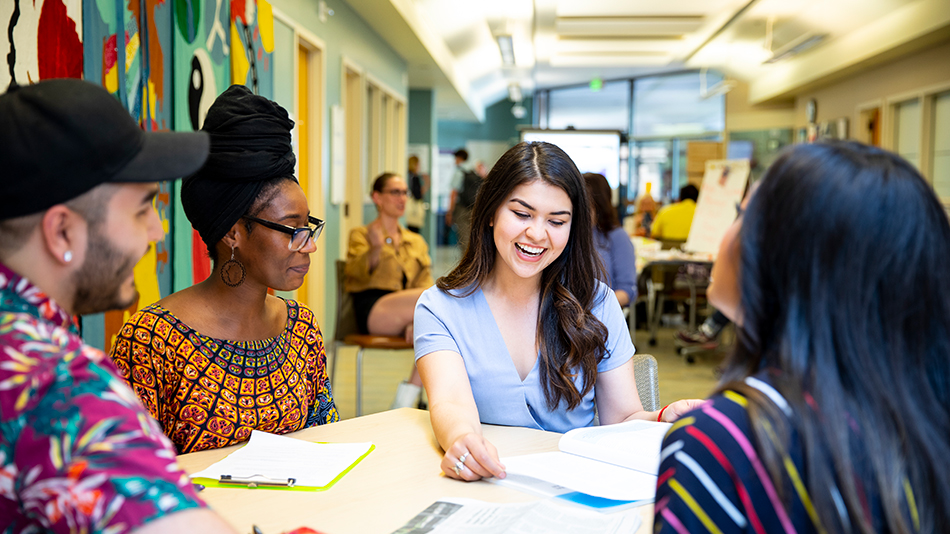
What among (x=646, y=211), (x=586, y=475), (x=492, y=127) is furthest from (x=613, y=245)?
(x=492, y=127)

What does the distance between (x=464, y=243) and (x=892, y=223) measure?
156 cm

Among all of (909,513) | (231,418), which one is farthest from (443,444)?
(909,513)

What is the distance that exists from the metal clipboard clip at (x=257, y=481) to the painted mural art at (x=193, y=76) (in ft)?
6.01

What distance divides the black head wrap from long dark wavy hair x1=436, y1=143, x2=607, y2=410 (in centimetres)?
55

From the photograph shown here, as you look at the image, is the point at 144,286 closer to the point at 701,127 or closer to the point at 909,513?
the point at 909,513

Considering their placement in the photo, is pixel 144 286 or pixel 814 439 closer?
pixel 814 439

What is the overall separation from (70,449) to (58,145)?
307 mm

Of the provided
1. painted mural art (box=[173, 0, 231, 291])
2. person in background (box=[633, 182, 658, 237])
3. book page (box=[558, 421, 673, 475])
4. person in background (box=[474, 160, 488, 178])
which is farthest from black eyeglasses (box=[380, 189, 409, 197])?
person in background (box=[474, 160, 488, 178])

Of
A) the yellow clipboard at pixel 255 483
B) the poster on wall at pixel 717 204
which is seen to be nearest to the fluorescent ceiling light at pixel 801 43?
the poster on wall at pixel 717 204

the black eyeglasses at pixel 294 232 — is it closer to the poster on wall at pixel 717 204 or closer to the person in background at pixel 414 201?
the poster on wall at pixel 717 204

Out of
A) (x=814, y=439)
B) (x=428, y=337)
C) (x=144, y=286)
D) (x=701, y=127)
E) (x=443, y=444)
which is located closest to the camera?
(x=814, y=439)

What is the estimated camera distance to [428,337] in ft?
5.91

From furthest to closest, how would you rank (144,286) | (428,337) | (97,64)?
1. (144,286)
2. (97,64)
3. (428,337)

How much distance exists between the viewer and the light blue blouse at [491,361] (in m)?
1.79
